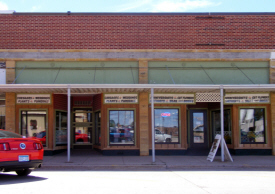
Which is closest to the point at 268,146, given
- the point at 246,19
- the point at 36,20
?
the point at 246,19

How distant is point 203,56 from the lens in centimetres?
1628

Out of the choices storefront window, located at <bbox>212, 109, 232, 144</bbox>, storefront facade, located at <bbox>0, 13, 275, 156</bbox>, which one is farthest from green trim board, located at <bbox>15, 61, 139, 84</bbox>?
storefront window, located at <bbox>212, 109, 232, 144</bbox>

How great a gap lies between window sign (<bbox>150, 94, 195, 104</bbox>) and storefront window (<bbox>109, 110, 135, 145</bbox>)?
1.44 m

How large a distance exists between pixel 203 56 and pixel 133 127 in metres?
4.84

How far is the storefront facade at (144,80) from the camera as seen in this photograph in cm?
1598

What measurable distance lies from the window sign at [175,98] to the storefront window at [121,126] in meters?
1.44

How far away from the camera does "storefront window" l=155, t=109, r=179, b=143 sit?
642 inches

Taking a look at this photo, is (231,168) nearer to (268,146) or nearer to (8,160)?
(268,146)

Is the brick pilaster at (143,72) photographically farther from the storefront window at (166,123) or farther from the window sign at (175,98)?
the storefront window at (166,123)

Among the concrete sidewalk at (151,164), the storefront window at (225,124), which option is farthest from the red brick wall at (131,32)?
the concrete sidewalk at (151,164)

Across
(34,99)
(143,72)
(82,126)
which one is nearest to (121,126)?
(143,72)

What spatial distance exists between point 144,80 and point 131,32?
2.48 m

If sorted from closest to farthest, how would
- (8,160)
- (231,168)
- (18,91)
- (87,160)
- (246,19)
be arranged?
(8,160) → (231,168) → (87,160) → (18,91) → (246,19)
